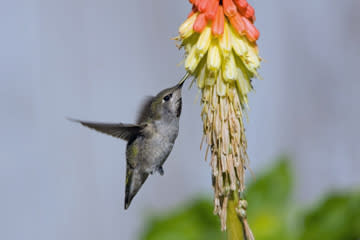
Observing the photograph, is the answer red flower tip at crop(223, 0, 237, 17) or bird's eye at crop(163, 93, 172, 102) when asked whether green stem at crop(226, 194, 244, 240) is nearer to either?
red flower tip at crop(223, 0, 237, 17)

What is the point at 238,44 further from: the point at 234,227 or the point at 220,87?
the point at 234,227

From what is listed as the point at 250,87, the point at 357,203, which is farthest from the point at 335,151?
the point at 250,87

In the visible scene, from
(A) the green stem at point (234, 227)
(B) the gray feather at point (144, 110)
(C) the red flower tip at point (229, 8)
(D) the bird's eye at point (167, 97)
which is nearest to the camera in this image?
(A) the green stem at point (234, 227)

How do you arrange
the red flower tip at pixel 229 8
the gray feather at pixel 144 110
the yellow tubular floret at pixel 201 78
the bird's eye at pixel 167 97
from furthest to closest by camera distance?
the gray feather at pixel 144 110 < the bird's eye at pixel 167 97 < the yellow tubular floret at pixel 201 78 < the red flower tip at pixel 229 8

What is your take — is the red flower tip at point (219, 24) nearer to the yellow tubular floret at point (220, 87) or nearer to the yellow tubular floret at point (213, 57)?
the yellow tubular floret at point (213, 57)

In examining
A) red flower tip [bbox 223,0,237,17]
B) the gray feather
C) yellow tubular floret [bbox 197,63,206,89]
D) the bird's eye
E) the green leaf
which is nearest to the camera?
red flower tip [bbox 223,0,237,17]

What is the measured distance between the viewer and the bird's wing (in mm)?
3545

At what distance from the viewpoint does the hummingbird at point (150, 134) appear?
3.81 m

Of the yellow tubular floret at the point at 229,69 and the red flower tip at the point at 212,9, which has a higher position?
the red flower tip at the point at 212,9

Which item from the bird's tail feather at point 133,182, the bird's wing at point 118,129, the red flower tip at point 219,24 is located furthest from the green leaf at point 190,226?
the red flower tip at point 219,24

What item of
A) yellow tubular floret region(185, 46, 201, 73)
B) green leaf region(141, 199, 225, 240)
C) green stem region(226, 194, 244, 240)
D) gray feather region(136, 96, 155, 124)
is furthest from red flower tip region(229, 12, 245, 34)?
green leaf region(141, 199, 225, 240)

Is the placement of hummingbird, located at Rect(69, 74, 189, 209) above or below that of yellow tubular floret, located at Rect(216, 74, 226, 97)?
below

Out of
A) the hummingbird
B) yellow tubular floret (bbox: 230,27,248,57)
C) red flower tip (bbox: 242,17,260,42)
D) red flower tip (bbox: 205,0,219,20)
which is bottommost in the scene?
the hummingbird

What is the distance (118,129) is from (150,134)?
9.8 inches
